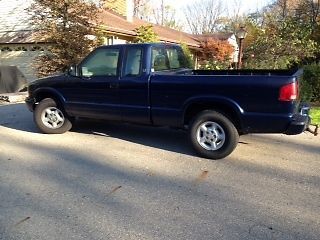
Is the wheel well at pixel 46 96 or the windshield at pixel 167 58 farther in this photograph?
the wheel well at pixel 46 96

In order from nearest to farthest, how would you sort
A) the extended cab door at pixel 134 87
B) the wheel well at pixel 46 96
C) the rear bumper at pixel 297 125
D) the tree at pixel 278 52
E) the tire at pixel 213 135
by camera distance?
the rear bumper at pixel 297 125 < the tire at pixel 213 135 < the extended cab door at pixel 134 87 < the wheel well at pixel 46 96 < the tree at pixel 278 52

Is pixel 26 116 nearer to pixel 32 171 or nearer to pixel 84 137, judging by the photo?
pixel 84 137

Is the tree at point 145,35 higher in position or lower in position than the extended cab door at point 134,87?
higher

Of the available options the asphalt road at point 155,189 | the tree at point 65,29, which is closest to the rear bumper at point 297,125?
the asphalt road at point 155,189

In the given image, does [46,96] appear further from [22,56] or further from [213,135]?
[22,56]

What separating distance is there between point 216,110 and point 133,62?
1687 millimetres

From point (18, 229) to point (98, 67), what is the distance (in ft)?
12.4

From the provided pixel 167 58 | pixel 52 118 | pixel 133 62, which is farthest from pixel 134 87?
pixel 52 118

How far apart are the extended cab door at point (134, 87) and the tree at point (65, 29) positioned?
8.05m

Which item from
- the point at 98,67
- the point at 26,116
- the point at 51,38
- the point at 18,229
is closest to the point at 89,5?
the point at 51,38

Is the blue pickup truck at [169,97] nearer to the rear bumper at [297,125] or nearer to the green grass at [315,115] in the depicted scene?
the rear bumper at [297,125]

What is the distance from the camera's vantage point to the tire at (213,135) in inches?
219

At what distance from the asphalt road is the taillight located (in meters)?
1.00

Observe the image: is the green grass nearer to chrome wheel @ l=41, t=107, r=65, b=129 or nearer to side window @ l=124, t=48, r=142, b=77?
side window @ l=124, t=48, r=142, b=77
